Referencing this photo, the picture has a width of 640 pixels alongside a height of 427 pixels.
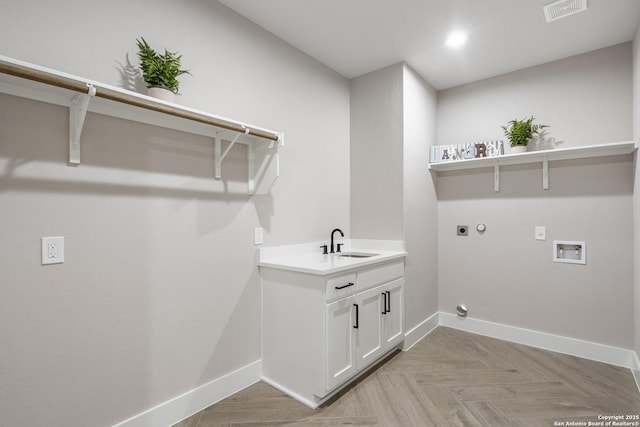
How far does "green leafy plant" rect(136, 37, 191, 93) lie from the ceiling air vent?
2454mm

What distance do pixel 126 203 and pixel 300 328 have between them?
1.28 metres

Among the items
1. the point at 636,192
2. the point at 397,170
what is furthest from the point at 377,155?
the point at 636,192

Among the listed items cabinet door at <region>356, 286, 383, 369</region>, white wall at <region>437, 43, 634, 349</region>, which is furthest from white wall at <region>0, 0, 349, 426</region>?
white wall at <region>437, 43, 634, 349</region>

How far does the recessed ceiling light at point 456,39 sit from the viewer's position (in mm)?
2467

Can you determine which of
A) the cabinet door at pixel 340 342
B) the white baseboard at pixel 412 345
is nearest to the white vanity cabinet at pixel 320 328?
the cabinet door at pixel 340 342

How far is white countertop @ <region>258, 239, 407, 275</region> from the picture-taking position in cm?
204

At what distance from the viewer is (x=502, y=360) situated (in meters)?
2.60

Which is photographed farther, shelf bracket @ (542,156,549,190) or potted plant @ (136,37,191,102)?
shelf bracket @ (542,156,549,190)

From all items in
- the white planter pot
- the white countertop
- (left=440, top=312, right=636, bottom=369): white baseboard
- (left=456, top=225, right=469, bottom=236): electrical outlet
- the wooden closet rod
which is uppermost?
the white planter pot

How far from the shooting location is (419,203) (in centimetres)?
312

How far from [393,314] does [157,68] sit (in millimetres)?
2413

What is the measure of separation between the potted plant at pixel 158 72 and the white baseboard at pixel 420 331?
2644 mm

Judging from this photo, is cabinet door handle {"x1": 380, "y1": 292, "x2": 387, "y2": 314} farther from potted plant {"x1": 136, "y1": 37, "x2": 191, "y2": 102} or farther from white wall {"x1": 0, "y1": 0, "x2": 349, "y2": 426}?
potted plant {"x1": 136, "y1": 37, "x2": 191, "y2": 102}

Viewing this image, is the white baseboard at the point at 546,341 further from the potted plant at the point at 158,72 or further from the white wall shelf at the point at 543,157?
the potted plant at the point at 158,72
